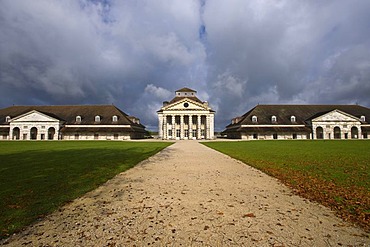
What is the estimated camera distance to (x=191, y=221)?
3732 millimetres

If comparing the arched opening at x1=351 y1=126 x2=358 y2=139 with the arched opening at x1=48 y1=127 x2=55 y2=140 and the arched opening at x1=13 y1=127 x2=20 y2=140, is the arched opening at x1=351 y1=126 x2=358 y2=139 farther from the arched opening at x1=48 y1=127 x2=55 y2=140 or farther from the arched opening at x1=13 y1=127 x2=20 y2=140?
the arched opening at x1=13 y1=127 x2=20 y2=140

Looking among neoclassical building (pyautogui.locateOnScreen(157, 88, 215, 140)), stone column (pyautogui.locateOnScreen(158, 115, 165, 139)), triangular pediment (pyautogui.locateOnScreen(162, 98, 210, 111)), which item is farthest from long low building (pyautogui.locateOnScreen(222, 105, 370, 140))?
stone column (pyautogui.locateOnScreen(158, 115, 165, 139))

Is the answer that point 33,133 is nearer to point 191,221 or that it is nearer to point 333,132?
point 191,221

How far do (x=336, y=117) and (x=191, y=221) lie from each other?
60761mm

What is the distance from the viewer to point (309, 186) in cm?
607

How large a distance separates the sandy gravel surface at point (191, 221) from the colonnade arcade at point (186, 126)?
50541 millimetres

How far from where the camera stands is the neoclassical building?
56031 mm

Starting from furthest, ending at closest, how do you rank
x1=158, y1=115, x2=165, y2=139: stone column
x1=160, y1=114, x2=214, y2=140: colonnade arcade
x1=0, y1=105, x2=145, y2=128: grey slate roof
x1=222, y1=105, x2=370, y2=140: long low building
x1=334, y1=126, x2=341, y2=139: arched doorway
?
x1=158, y1=115, x2=165, y2=139: stone column → x1=160, y1=114, x2=214, y2=140: colonnade arcade → x1=0, y1=105, x2=145, y2=128: grey slate roof → x1=334, y1=126, x2=341, y2=139: arched doorway → x1=222, y1=105, x2=370, y2=140: long low building

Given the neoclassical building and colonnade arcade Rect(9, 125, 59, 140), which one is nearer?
colonnade arcade Rect(9, 125, 59, 140)

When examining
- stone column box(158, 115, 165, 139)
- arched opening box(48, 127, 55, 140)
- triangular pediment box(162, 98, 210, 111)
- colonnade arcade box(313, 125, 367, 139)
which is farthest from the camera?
stone column box(158, 115, 165, 139)

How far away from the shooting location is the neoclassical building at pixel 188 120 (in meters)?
56.0

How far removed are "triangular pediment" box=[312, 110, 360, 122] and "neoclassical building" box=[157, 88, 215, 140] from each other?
2658 cm

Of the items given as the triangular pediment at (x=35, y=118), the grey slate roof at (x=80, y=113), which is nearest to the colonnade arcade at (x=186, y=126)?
the grey slate roof at (x=80, y=113)

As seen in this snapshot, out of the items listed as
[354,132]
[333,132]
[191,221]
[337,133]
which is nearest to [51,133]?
[191,221]
